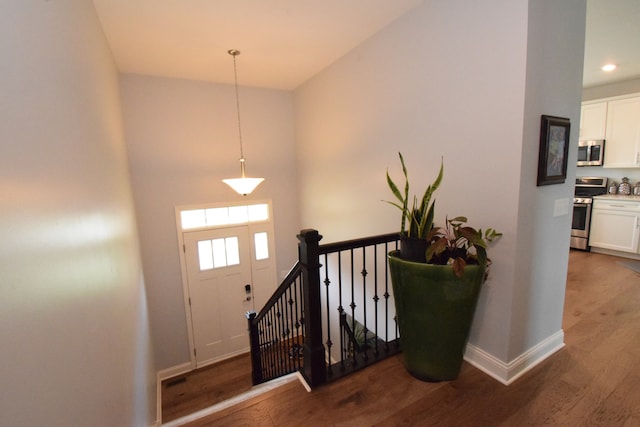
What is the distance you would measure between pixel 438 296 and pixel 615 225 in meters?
4.94

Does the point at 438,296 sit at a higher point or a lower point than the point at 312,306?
higher

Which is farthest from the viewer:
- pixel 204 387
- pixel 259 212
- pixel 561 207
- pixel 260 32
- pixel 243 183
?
pixel 259 212

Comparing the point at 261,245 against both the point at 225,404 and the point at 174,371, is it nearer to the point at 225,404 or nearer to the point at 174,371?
the point at 174,371

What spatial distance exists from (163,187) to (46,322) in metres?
3.44

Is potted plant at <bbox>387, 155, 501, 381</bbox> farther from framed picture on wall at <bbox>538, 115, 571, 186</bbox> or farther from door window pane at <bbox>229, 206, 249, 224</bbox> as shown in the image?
door window pane at <bbox>229, 206, 249, 224</bbox>

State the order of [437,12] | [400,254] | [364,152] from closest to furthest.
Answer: [400,254]
[437,12]
[364,152]

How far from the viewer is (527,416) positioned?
164 centimetres

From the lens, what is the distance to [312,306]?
1.93 m

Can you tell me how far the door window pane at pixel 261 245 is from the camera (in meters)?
4.73

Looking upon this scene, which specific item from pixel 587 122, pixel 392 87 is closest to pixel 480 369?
pixel 392 87

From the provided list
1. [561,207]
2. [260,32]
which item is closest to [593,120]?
[561,207]

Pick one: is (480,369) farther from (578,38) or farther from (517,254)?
(578,38)

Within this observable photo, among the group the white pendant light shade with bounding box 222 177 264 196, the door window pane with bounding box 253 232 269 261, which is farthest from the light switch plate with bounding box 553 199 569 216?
the door window pane with bounding box 253 232 269 261

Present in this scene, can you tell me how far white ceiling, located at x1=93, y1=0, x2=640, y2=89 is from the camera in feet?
7.70
